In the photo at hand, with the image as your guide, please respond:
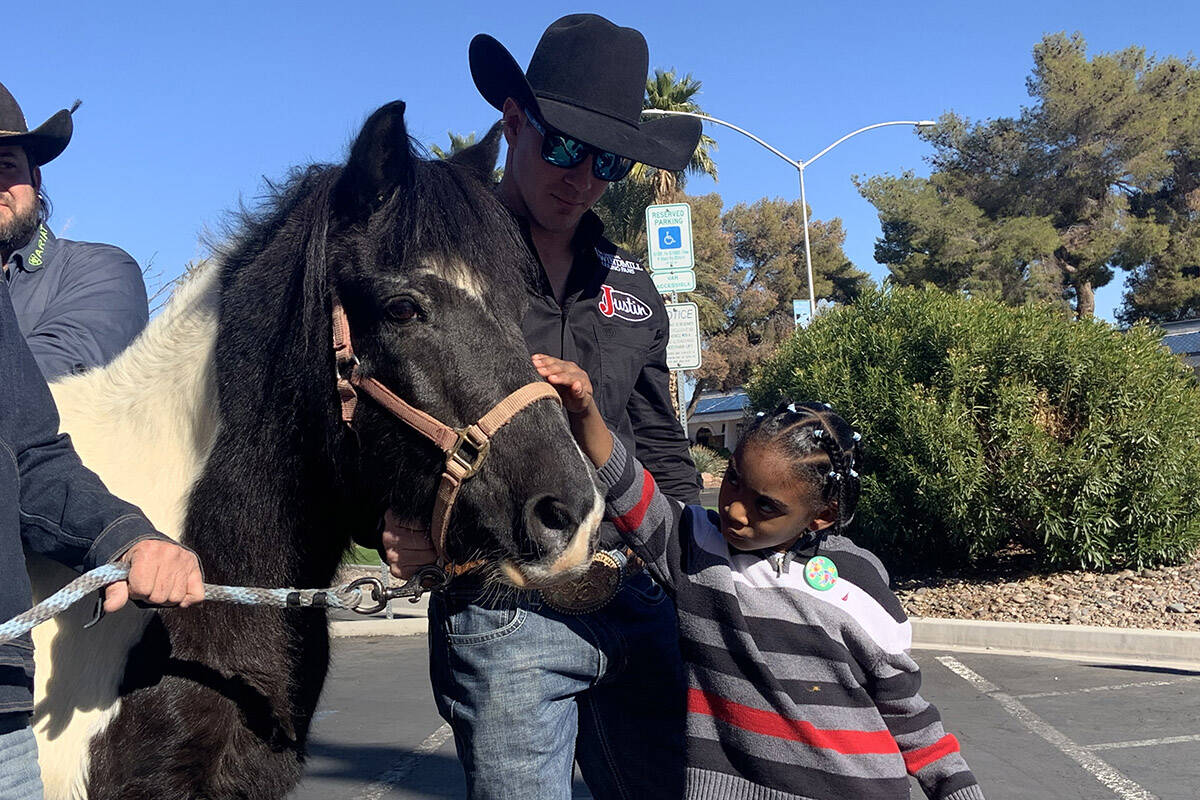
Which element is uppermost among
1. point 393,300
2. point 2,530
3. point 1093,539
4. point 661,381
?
point 393,300

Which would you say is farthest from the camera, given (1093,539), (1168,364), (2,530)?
(1168,364)

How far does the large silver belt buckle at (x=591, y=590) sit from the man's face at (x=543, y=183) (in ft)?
2.80

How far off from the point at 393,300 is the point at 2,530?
86 cm

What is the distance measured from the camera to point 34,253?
2756 millimetres

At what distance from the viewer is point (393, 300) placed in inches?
84.0

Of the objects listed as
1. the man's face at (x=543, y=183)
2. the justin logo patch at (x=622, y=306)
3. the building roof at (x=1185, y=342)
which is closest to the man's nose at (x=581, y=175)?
the man's face at (x=543, y=183)

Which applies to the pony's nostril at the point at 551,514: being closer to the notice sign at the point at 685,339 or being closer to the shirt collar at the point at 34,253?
the shirt collar at the point at 34,253

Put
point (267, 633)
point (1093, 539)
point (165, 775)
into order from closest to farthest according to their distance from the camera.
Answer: point (165, 775) < point (267, 633) < point (1093, 539)

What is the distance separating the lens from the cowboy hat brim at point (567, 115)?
233 cm

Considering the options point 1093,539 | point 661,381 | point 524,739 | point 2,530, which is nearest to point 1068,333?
point 1093,539

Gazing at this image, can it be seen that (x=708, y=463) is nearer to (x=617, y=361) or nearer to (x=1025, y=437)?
(x=1025, y=437)

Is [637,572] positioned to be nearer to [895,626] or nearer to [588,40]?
[895,626]

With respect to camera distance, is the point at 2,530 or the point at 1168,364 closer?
the point at 2,530

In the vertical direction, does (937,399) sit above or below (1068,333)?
below
